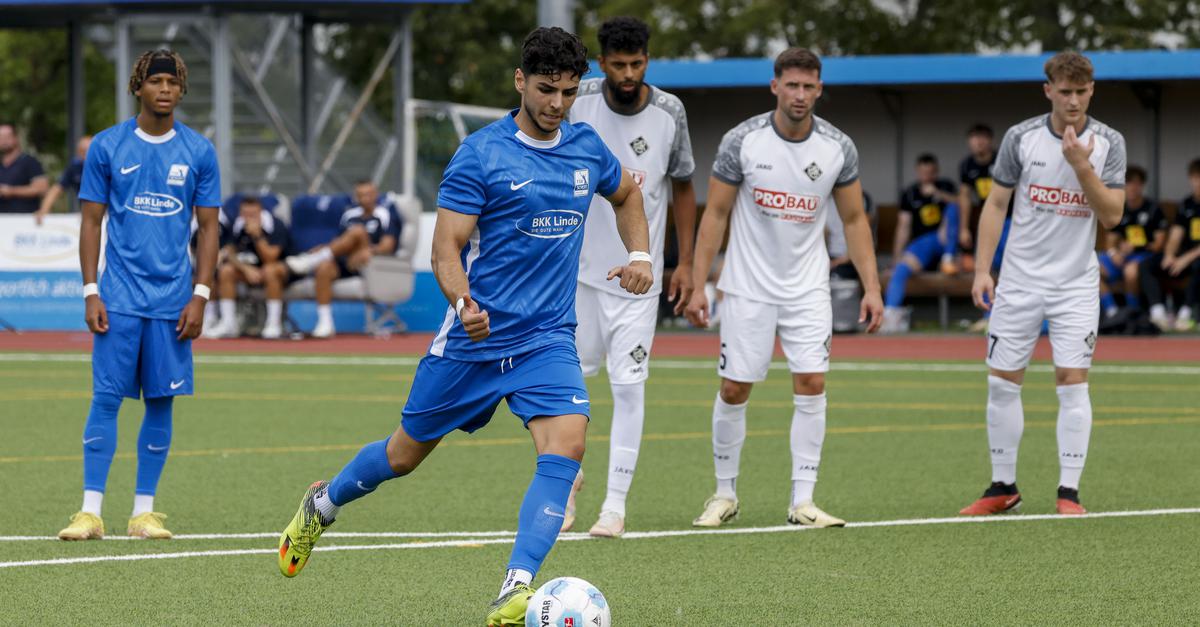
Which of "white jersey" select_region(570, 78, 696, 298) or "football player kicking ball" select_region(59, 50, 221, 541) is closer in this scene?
"football player kicking ball" select_region(59, 50, 221, 541)

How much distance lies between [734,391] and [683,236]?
797 mm

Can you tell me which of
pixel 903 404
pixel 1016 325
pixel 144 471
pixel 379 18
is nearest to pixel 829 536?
pixel 1016 325

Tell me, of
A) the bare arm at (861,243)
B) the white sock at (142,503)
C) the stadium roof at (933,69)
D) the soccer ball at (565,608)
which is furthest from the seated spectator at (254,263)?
the soccer ball at (565,608)

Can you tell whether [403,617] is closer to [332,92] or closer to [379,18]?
[379,18]

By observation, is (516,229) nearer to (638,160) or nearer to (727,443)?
(638,160)

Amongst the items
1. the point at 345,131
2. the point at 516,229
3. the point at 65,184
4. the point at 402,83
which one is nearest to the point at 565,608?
the point at 516,229

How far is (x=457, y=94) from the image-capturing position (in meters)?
46.6

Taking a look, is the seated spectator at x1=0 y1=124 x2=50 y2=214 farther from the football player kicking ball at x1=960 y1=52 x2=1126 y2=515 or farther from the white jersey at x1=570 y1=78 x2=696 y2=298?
the football player kicking ball at x1=960 y1=52 x2=1126 y2=515

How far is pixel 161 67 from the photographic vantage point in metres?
7.95

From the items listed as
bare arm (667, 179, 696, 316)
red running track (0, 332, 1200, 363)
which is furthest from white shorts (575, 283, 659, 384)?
red running track (0, 332, 1200, 363)

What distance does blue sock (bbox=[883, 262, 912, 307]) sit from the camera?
21.0 meters

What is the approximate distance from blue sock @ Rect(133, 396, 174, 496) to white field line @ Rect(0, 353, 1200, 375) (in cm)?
940

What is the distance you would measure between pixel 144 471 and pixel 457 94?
128ft

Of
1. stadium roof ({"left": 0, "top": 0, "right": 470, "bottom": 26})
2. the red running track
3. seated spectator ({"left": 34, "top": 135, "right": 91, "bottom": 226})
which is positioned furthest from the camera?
stadium roof ({"left": 0, "top": 0, "right": 470, "bottom": 26})
